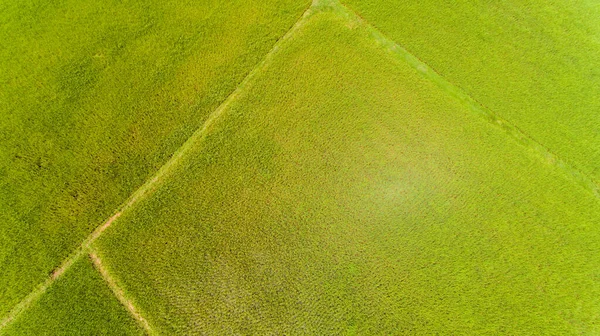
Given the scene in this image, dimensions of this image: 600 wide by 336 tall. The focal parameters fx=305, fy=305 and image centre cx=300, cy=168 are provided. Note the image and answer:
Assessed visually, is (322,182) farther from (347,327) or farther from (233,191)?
(347,327)

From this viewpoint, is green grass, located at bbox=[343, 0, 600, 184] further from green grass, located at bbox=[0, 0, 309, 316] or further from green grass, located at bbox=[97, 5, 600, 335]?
green grass, located at bbox=[0, 0, 309, 316]

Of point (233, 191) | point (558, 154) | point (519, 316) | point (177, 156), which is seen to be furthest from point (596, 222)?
point (177, 156)

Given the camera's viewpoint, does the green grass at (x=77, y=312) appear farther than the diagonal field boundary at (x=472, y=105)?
No

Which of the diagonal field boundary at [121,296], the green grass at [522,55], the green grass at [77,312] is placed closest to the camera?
the green grass at [77,312]

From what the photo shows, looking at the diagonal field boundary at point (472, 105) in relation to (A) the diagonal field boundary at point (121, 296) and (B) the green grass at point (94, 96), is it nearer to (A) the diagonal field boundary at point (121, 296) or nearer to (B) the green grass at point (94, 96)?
(B) the green grass at point (94, 96)

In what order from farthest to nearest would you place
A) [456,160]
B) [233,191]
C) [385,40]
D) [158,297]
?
1. [385,40]
2. [456,160]
3. [233,191]
4. [158,297]

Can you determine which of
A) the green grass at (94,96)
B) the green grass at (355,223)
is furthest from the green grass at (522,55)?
the green grass at (94,96)

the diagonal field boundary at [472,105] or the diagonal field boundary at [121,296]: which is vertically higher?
the diagonal field boundary at [472,105]
